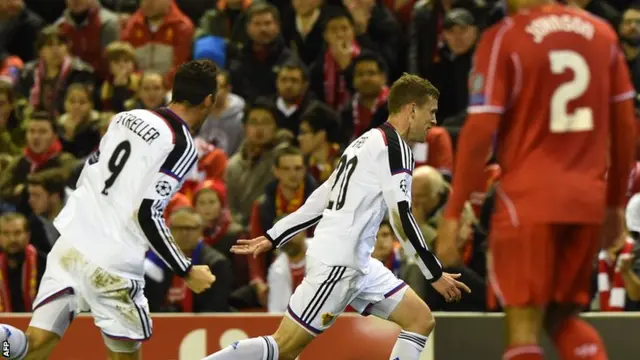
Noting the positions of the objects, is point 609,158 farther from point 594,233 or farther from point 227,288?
point 227,288

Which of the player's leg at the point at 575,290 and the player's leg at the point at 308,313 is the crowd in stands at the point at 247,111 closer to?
the player's leg at the point at 308,313

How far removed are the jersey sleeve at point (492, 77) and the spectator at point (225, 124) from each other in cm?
630

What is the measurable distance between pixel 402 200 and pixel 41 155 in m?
5.39

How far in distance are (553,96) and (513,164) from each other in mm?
330

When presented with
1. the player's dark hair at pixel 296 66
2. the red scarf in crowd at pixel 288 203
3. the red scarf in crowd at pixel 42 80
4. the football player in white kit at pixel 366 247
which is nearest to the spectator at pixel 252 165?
the red scarf in crowd at pixel 288 203

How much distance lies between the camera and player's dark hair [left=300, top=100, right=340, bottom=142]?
432 inches

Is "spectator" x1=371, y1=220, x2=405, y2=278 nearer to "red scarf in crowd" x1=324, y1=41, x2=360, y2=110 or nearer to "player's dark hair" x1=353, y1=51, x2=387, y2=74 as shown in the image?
"player's dark hair" x1=353, y1=51, x2=387, y2=74

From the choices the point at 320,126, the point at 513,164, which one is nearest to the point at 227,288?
the point at 320,126

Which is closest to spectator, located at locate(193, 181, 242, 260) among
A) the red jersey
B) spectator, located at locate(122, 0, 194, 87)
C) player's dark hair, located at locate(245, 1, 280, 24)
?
player's dark hair, located at locate(245, 1, 280, 24)

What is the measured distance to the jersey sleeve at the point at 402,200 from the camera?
686 centimetres

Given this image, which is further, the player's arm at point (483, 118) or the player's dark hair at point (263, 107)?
the player's dark hair at point (263, 107)

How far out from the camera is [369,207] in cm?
708

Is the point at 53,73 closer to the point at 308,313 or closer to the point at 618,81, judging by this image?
the point at 308,313

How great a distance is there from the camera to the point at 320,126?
10977mm
